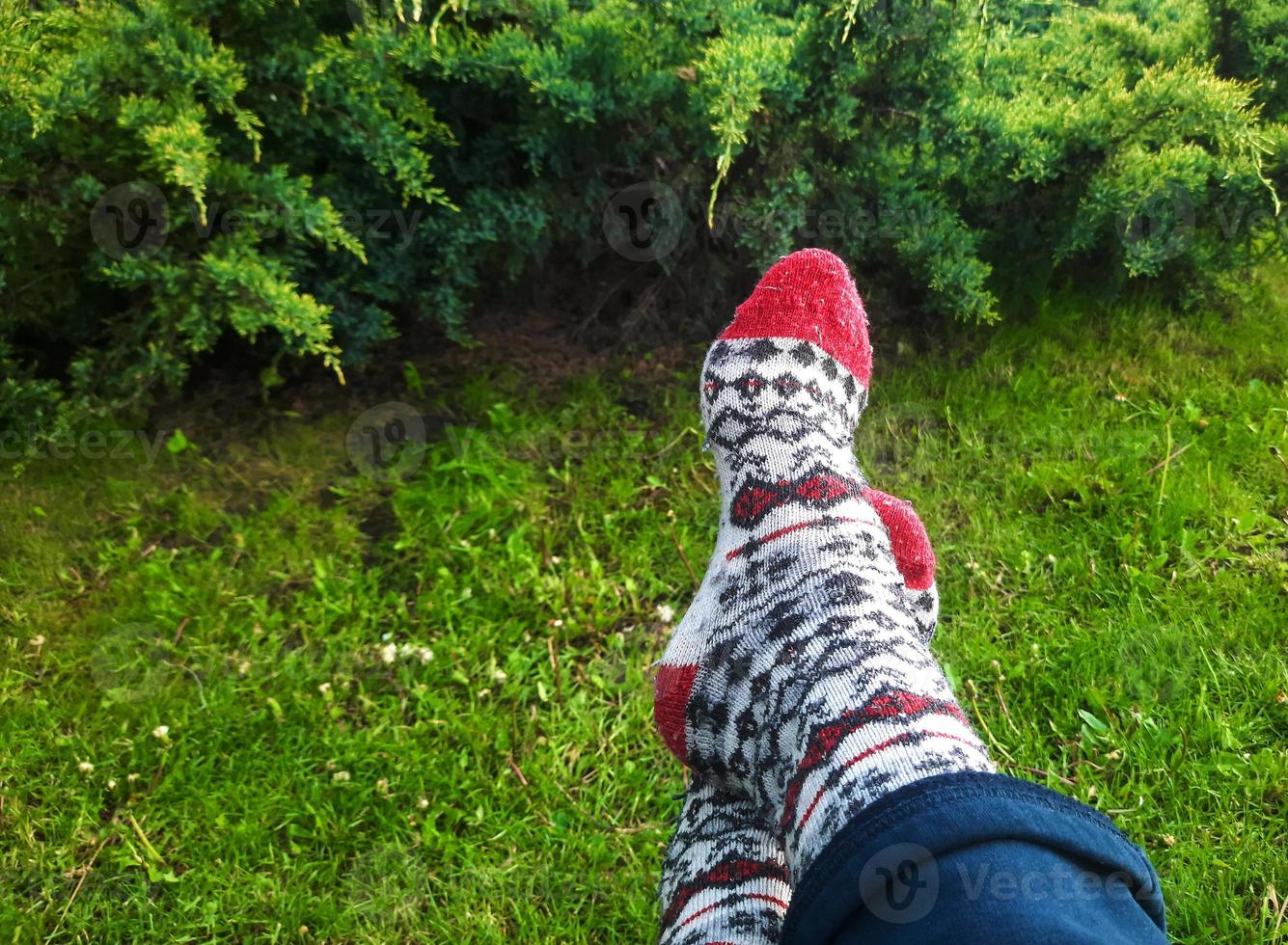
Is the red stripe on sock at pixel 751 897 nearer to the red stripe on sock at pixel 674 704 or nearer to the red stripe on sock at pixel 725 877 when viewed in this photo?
the red stripe on sock at pixel 725 877

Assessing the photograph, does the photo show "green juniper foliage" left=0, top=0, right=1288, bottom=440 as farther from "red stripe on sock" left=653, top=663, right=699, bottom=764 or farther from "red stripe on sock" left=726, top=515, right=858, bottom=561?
"red stripe on sock" left=653, top=663, right=699, bottom=764

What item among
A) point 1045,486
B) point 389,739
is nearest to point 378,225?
point 389,739

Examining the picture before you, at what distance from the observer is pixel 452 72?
74.0 inches

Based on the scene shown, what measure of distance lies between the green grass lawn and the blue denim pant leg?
1.95ft

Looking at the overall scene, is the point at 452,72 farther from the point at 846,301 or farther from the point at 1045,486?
the point at 1045,486

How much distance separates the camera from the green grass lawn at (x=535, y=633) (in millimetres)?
1442

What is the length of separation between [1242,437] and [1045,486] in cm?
47

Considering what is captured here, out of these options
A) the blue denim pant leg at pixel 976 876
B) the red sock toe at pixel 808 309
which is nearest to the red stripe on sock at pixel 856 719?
the blue denim pant leg at pixel 976 876

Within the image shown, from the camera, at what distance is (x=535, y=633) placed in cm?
180

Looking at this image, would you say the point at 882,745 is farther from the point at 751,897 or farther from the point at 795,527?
the point at 795,527

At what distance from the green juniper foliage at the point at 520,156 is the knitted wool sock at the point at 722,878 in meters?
1.14

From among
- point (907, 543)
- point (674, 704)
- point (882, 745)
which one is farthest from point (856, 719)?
point (907, 543)

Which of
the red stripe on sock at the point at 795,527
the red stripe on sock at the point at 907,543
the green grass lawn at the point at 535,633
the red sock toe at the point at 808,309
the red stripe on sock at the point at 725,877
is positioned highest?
the red sock toe at the point at 808,309

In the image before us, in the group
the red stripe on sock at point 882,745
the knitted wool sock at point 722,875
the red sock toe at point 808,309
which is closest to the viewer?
the red stripe on sock at point 882,745
